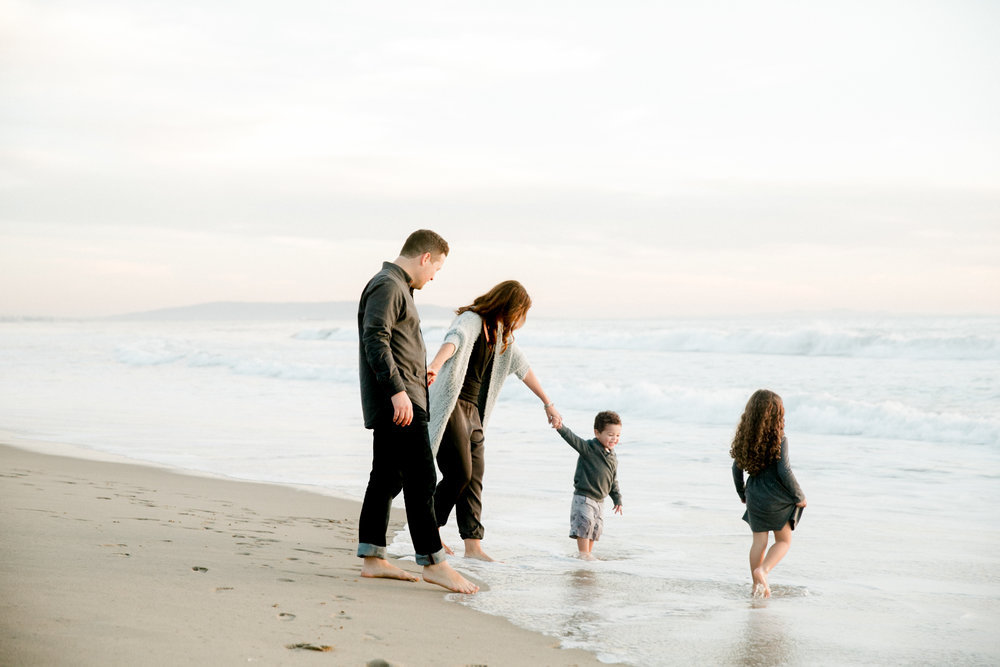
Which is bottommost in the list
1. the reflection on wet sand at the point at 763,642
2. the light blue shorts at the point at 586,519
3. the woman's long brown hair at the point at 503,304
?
the reflection on wet sand at the point at 763,642

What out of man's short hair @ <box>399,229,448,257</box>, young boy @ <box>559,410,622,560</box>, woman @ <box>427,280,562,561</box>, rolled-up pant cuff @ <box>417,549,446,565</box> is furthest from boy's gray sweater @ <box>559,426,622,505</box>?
man's short hair @ <box>399,229,448,257</box>

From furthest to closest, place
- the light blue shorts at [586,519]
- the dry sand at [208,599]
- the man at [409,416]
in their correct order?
the light blue shorts at [586,519], the man at [409,416], the dry sand at [208,599]

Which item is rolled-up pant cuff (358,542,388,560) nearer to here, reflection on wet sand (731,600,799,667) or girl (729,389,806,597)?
reflection on wet sand (731,600,799,667)

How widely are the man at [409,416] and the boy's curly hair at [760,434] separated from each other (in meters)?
1.59

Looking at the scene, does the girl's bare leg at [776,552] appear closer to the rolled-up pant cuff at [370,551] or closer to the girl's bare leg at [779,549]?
the girl's bare leg at [779,549]

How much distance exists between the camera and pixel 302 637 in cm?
325

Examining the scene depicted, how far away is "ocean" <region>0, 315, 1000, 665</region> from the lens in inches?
159

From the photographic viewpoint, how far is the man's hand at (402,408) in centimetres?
406

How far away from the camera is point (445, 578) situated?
14.3 feet

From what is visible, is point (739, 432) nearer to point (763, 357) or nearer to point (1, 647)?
point (1, 647)

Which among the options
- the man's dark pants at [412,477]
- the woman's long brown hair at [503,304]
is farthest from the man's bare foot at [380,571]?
the woman's long brown hair at [503,304]

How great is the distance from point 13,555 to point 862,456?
30.1ft

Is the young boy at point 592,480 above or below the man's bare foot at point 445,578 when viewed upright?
above

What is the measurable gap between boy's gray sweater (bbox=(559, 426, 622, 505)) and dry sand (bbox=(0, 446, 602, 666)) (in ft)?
3.77
